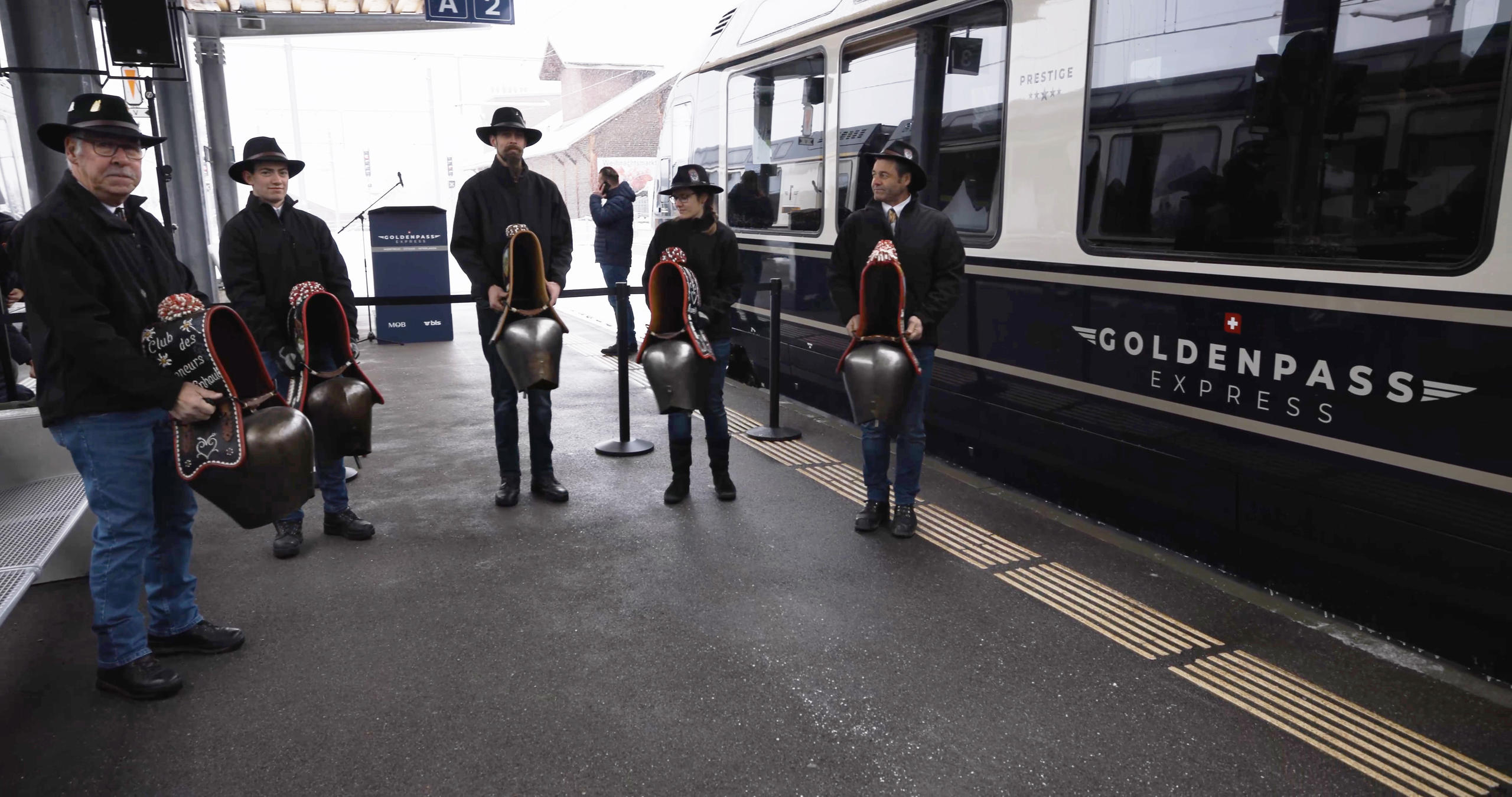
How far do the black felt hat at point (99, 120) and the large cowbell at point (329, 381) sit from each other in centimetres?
111

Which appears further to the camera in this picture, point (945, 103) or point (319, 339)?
point (945, 103)

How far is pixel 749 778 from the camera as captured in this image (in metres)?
2.52

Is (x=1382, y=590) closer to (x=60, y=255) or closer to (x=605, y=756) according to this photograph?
(x=605, y=756)

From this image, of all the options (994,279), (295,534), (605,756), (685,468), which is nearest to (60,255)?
(295,534)

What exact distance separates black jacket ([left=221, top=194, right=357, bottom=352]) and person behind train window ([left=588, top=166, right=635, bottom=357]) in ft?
16.5

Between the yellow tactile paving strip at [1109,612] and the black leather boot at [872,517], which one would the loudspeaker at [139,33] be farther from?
the yellow tactile paving strip at [1109,612]

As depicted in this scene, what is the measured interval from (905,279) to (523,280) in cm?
177

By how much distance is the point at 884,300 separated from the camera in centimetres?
401

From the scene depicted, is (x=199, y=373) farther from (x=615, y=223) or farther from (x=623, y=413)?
(x=615, y=223)

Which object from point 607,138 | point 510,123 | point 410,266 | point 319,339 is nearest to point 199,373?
point 319,339

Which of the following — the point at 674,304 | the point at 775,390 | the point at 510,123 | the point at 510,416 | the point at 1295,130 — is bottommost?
the point at 775,390

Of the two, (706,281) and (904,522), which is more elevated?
(706,281)

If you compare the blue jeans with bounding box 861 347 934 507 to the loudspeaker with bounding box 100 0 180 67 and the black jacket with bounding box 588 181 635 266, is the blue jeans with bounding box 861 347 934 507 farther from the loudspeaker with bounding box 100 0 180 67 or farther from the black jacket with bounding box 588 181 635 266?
the black jacket with bounding box 588 181 635 266

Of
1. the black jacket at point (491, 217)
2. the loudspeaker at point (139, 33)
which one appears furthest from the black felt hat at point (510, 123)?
the loudspeaker at point (139, 33)
